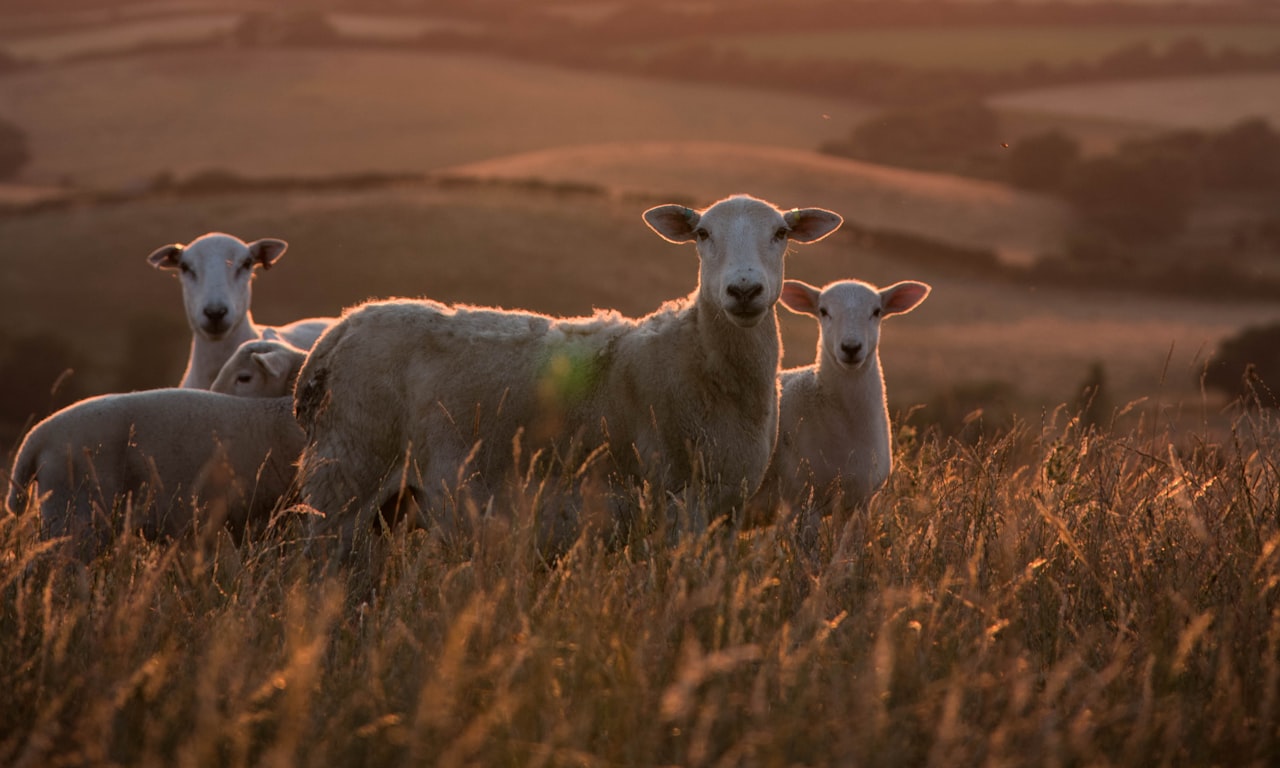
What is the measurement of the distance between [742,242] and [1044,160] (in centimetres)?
6114

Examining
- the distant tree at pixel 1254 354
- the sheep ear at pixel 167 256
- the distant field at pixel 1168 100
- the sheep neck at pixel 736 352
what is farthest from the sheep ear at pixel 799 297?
the distant field at pixel 1168 100

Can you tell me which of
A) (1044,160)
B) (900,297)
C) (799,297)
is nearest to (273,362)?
(799,297)

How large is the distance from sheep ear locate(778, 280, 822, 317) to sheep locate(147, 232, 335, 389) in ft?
12.7

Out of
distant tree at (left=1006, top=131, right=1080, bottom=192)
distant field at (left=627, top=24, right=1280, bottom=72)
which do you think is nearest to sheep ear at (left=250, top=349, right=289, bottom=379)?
distant tree at (left=1006, top=131, right=1080, bottom=192)

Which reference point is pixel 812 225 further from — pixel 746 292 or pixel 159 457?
pixel 159 457

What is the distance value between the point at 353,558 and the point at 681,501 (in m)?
1.70

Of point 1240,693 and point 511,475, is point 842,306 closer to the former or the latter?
point 511,475

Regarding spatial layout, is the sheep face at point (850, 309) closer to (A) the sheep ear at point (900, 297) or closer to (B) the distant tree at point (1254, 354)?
(A) the sheep ear at point (900, 297)

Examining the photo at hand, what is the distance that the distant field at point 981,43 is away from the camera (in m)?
71.8

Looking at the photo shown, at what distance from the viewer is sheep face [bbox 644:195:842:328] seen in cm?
570

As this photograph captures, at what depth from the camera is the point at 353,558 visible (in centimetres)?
622

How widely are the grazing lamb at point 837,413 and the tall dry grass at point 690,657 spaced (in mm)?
1723

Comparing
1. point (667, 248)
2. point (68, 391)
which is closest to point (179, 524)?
point (68, 391)

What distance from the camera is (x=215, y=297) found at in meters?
9.55
